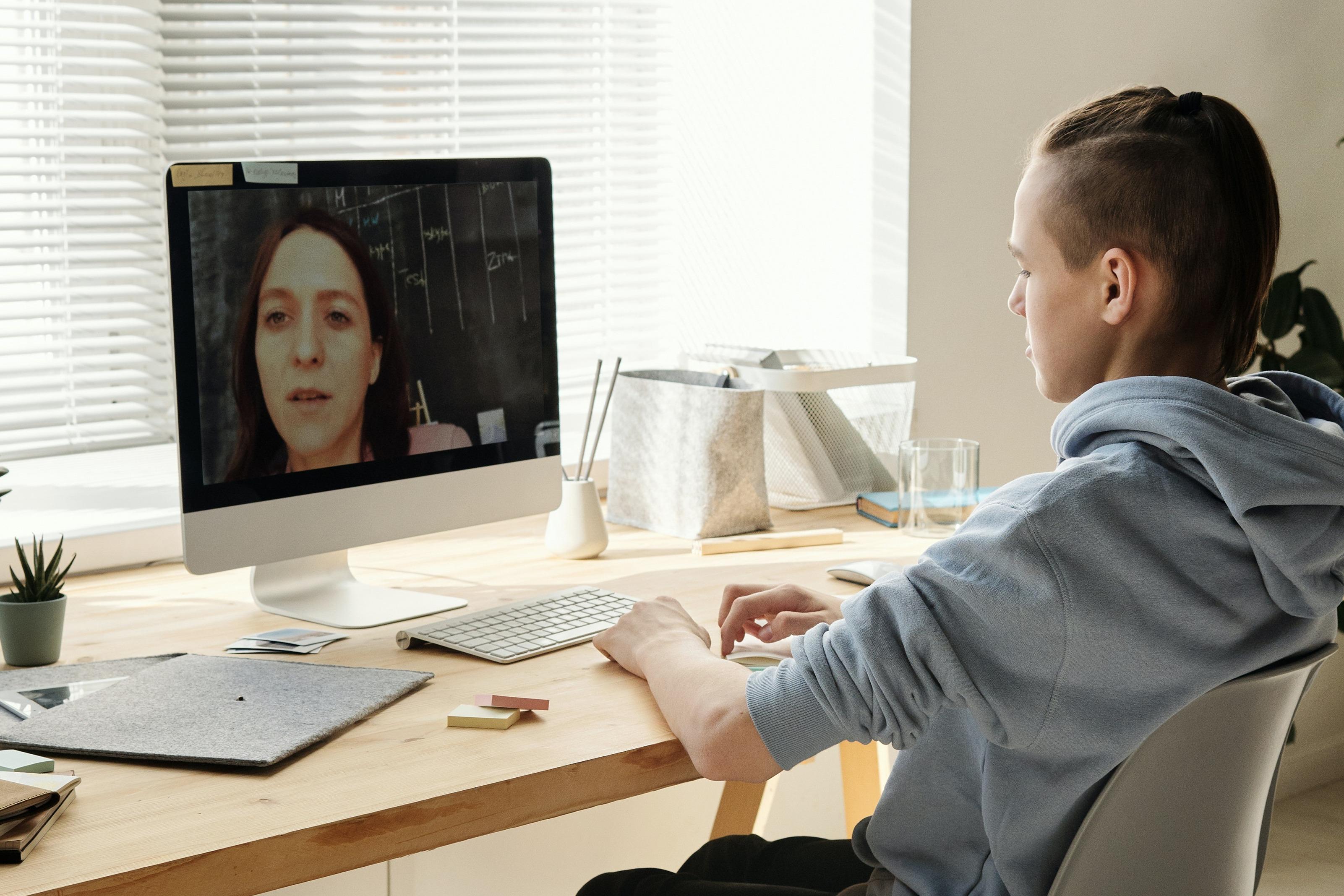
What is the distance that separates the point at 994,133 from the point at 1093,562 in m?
1.65

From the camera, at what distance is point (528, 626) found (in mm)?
1426

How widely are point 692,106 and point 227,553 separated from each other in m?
1.41

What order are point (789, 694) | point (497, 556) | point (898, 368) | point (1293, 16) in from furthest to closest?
point (1293, 16), point (898, 368), point (497, 556), point (789, 694)

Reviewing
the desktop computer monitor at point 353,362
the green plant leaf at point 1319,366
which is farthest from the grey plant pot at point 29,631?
the green plant leaf at point 1319,366

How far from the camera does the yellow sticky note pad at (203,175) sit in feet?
4.21

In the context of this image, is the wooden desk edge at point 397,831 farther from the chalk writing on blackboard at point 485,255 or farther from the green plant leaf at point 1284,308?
the green plant leaf at point 1284,308

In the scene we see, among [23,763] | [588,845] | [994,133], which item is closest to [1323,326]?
[994,133]

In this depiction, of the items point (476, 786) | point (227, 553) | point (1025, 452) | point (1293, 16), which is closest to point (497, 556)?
point (227, 553)

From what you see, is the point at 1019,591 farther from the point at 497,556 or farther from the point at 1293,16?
the point at 1293,16

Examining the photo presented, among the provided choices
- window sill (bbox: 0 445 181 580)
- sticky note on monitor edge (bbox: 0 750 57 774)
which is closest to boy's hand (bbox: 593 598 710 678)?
sticky note on monitor edge (bbox: 0 750 57 774)

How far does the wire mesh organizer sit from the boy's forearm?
0.87 m

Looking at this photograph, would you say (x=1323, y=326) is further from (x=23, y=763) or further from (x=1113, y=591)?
(x=23, y=763)

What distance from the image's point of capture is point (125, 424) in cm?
192

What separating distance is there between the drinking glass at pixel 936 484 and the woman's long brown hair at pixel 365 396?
0.81 meters
